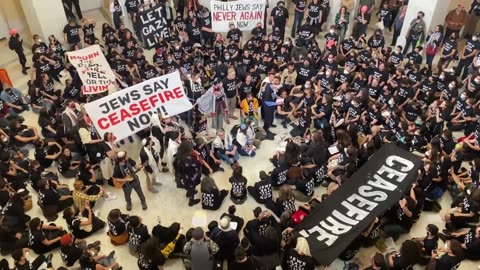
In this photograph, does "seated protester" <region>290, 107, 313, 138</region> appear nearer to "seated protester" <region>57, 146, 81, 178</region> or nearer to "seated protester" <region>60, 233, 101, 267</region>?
"seated protester" <region>57, 146, 81, 178</region>

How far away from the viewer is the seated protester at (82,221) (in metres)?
8.77

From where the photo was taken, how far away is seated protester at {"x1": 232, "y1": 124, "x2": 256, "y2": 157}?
11091 mm

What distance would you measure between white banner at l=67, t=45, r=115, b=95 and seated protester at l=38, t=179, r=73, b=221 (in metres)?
3.28

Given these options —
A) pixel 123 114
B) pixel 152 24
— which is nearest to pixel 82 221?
pixel 123 114

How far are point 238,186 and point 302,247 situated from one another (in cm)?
267

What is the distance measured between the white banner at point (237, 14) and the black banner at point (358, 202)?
279 inches

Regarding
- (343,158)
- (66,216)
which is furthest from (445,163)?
(66,216)

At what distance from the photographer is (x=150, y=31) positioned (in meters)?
14.3

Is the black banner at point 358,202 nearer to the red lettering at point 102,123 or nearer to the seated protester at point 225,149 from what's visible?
the seated protester at point 225,149

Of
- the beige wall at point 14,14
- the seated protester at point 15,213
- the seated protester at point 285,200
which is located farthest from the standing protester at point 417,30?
the beige wall at point 14,14

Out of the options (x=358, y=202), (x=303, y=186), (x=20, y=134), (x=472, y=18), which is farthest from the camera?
(x=472, y=18)

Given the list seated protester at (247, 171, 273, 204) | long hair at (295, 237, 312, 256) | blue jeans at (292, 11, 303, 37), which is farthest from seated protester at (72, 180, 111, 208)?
blue jeans at (292, 11, 303, 37)

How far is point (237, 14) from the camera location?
14.6 meters

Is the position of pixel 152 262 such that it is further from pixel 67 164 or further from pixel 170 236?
pixel 67 164
